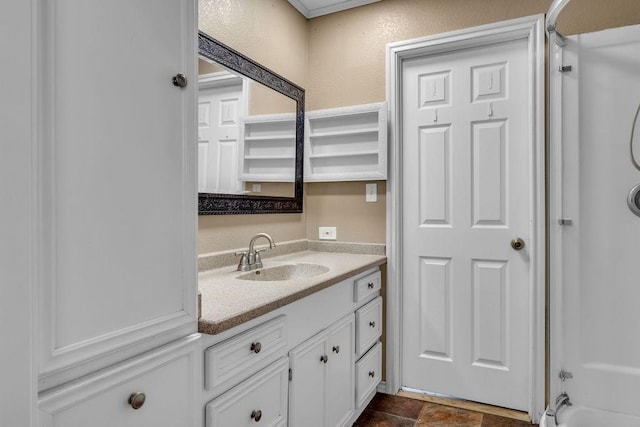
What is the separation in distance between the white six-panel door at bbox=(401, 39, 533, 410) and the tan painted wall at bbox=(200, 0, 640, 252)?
19cm

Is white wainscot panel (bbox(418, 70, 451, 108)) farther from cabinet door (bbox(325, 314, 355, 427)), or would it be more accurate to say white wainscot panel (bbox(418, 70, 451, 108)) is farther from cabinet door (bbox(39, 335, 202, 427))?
cabinet door (bbox(39, 335, 202, 427))

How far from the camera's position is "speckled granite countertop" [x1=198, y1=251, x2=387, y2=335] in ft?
3.68

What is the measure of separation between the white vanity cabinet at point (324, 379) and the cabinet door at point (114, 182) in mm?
663

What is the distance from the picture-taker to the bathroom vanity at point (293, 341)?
1167 millimetres

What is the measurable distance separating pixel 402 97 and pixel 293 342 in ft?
5.46

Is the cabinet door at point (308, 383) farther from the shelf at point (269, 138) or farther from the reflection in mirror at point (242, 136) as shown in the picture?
the shelf at point (269, 138)

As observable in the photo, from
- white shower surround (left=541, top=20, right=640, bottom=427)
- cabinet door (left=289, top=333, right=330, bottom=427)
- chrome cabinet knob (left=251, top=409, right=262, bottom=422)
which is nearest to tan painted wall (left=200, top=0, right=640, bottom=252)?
white shower surround (left=541, top=20, right=640, bottom=427)

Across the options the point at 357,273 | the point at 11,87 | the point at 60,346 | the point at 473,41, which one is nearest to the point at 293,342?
the point at 357,273

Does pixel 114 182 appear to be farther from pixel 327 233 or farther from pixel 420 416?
pixel 420 416

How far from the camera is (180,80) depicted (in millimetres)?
976

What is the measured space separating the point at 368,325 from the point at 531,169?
1.22m

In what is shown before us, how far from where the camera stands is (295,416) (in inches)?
60.2

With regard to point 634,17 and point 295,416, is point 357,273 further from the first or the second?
point 634,17

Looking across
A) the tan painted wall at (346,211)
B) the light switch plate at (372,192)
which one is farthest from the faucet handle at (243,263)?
the light switch plate at (372,192)
